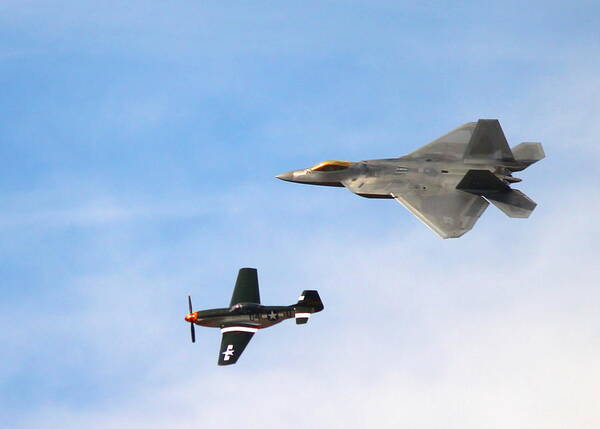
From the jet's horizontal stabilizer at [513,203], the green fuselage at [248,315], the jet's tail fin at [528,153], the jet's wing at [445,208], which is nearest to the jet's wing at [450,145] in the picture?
the jet's tail fin at [528,153]

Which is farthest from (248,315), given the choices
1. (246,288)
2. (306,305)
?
(306,305)

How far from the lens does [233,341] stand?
5925 cm

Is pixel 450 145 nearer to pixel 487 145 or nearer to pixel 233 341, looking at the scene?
pixel 487 145

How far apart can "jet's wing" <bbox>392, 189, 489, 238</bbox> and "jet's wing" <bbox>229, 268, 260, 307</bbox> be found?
10.6 metres

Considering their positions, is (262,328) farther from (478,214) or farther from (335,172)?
(478,214)

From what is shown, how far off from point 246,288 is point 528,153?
20.5m

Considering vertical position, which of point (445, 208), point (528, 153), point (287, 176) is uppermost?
point (287, 176)

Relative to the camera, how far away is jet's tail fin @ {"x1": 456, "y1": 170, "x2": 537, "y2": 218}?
6016 centimetres

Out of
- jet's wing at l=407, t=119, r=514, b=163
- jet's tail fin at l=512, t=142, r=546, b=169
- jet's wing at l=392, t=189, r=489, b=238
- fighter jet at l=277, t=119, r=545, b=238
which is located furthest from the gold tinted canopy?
jet's tail fin at l=512, t=142, r=546, b=169

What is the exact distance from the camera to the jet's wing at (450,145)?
6462 centimetres

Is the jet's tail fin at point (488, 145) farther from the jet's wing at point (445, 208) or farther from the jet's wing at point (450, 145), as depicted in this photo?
the jet's wing at point (445, 208)

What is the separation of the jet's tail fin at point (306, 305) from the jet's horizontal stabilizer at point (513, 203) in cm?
1246

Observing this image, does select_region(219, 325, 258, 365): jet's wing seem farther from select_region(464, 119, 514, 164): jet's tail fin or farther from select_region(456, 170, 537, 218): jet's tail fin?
select_region(464, 119, 514, 164): jet's tail fin

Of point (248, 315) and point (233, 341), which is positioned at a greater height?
point (248, 315)
